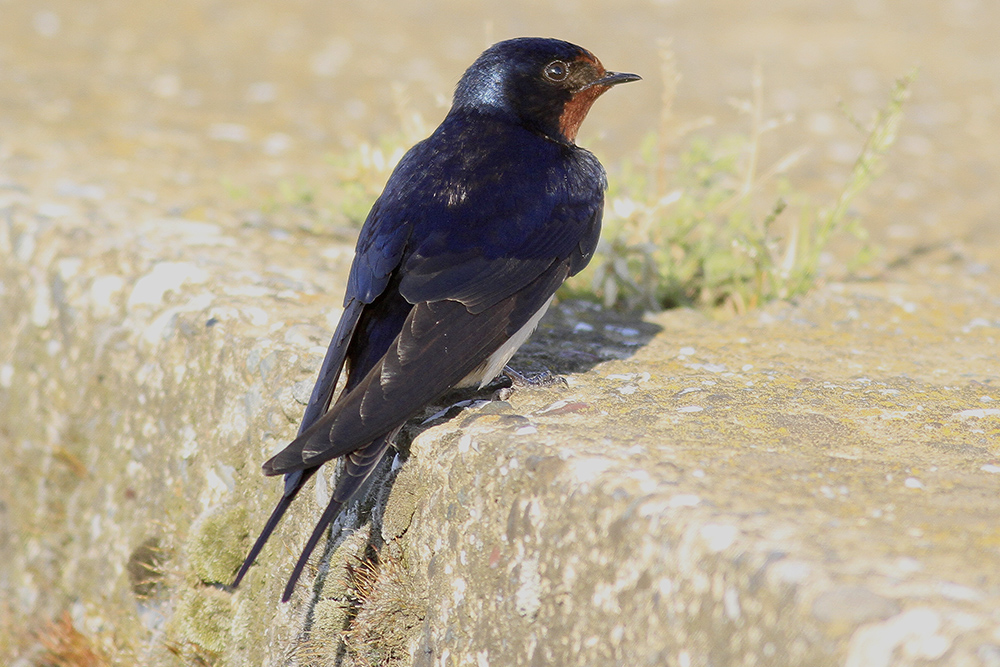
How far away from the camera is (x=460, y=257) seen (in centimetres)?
225

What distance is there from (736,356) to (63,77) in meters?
4.56

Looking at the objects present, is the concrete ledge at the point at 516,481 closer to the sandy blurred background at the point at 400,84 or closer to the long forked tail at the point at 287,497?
the long forked tail at the point at 287,497

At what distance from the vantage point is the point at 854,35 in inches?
277

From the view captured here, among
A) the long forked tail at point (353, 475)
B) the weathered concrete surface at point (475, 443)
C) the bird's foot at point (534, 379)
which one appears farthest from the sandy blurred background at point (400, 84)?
the long forked tail at point (353, 475)

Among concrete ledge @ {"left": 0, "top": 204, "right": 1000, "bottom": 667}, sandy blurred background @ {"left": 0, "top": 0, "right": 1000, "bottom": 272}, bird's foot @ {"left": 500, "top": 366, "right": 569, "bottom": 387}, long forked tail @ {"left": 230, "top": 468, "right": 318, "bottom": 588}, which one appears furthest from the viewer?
sandy blurred background @ {"left": 0, "top": 0, "right": 1000, "bottom": 272}

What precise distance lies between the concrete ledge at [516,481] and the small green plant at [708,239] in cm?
15

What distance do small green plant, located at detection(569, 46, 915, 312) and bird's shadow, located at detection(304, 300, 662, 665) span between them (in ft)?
0.56

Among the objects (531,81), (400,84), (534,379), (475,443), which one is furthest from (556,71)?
(400,84)

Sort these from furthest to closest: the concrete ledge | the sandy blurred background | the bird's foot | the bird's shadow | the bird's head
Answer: the sandy blurred background < the bird's head < the bird's foot < the bird's shadow < the concrete ledge

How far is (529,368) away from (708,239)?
3.59 ft

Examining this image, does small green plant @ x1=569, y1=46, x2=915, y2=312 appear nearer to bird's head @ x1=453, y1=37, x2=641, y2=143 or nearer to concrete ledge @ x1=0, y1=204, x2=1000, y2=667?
concrete ledge @ x1=0, y1=204, x2=1000, y2=667

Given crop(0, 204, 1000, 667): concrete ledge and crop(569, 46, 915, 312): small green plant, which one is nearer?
crop(0, 204, 1000, 667): concrete ledge

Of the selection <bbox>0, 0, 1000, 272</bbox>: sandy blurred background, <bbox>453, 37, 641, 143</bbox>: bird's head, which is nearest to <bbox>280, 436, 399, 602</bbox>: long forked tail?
<bbox>453, 37, 641, 143</bbox>: bird's head

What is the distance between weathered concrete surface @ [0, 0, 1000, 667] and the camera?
61.3 inches
